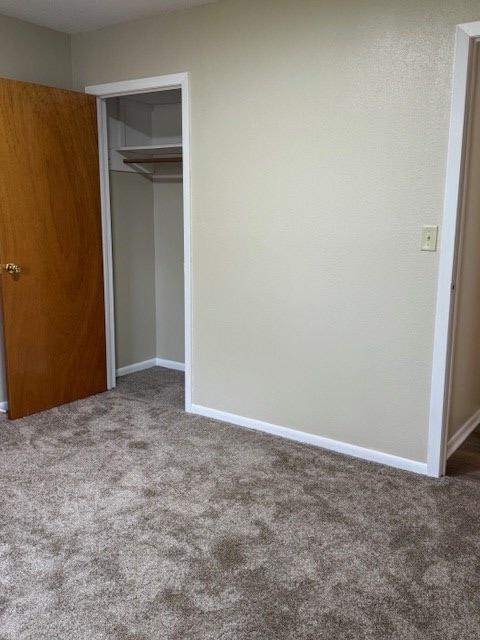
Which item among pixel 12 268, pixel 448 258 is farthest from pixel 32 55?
pixel 448 258

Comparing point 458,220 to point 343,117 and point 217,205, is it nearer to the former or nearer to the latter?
point 343,117

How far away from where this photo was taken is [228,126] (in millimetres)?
3443

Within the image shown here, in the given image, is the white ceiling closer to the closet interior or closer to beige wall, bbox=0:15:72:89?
beige wall, bbox=0:15:72:89

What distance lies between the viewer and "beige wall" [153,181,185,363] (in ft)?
15.5

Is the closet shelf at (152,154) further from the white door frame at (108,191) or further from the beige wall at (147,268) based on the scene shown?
the white door frame at (108,191)

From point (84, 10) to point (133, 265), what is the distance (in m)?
1.84

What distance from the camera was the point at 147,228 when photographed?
479cm

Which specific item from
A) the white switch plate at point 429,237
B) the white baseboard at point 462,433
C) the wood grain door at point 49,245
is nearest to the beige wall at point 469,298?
the white baseboard at point 462,433

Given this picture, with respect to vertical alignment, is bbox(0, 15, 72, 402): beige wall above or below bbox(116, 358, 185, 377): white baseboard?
above

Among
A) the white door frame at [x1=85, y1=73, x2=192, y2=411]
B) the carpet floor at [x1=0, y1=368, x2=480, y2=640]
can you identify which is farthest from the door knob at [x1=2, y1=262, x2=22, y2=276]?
the carpet floor at [x1=0, y1=368, x2=480, y2=640]

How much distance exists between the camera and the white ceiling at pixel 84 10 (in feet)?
11.1

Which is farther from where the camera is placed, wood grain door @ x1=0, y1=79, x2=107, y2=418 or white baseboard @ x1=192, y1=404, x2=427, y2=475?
wood grain door @ x1=0, y1=79, x2=107, y2=418

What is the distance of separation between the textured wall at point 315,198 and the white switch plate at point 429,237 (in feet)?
0.13

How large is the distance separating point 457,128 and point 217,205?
143cm
